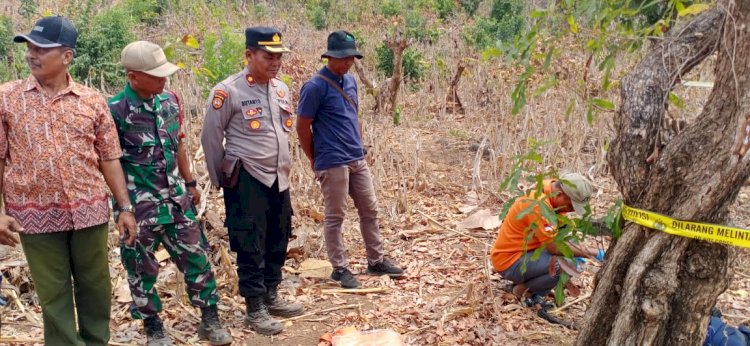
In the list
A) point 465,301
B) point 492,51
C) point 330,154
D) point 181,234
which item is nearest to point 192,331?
point 181,234

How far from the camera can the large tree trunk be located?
2377 millimetres

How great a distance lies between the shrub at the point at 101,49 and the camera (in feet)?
30.1

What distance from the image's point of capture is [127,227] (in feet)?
10.1

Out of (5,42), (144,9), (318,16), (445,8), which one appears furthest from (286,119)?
(445,8)

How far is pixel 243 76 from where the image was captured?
11.8ft

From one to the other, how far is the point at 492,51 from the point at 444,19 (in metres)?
13.9

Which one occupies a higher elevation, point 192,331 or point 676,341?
point 676,341

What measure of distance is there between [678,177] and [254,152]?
82.3 inches

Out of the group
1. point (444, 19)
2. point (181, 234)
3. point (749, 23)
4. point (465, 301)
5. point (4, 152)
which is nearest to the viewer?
point (749, 23)

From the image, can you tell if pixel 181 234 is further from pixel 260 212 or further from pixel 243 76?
pixel 243 76

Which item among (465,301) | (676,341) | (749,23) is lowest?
(465,301)

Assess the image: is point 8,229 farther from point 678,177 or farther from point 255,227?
point 678,177

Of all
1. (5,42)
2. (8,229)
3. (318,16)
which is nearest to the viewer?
(8,229)

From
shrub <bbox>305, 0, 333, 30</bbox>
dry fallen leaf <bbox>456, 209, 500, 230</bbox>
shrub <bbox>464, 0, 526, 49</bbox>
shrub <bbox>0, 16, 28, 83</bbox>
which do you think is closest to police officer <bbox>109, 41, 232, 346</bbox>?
dry fallen leaf <bbox>456, 209, 500, 230</bbox>
